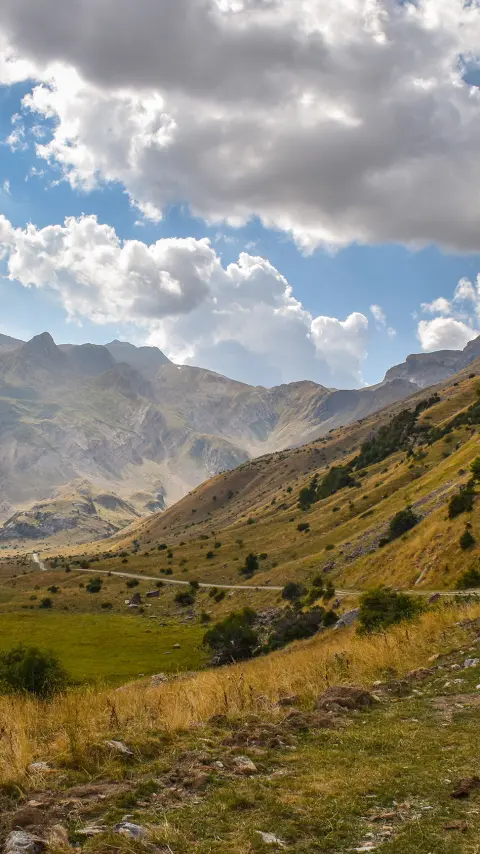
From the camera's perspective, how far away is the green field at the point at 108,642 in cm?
5850

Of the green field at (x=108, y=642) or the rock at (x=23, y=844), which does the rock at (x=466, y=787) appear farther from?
the green field at (x=108, y=642)

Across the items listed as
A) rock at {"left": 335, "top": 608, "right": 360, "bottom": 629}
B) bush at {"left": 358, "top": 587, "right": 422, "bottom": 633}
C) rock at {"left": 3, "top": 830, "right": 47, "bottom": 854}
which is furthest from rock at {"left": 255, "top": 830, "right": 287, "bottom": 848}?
rock at {"left": 335, "top": 608, "right": 360, "bottom": 629}

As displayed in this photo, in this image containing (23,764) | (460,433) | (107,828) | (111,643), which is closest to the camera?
(107,828)

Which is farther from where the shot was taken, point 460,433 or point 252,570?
point 460,433

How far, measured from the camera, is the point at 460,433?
120188 millimetres

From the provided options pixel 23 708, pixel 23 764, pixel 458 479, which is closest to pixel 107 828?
pixel 23 764

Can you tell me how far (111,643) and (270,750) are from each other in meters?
68.8

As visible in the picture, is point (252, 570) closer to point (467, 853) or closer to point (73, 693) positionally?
point (73, 693)

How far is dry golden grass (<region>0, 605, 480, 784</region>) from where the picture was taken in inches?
382

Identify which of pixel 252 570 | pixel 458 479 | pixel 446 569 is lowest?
pixel 252 570

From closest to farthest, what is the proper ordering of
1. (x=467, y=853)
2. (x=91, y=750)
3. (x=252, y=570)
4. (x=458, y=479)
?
(x=467, y=853) → (x=91, y=750) → (x=458, y=479) → (x=252, y=570)

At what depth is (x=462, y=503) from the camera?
5931 centimetres

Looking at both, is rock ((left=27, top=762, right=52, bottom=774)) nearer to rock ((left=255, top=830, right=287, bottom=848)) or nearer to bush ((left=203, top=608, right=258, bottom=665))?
rock ((left=255, top=830, right=287, bottom=848))

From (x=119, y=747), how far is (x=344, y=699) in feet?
18.8
